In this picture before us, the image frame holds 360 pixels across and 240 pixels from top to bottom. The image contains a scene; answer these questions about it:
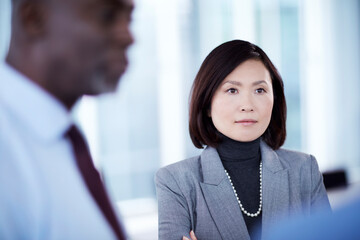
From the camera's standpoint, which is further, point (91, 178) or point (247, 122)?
point (247, 122)

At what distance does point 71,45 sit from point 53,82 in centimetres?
4

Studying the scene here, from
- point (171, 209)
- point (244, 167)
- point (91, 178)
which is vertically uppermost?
point (91, 178)

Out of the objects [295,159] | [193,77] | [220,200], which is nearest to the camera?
[220,200]

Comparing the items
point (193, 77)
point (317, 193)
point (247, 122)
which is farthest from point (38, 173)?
point (193, 77)

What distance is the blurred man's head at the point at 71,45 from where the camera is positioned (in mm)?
393

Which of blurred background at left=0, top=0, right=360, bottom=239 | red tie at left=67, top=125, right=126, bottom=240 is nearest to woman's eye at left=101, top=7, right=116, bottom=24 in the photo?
red tie at left=67, top=125, right=126, bottom=240

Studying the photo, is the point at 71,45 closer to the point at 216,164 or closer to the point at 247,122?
the point at 247,122

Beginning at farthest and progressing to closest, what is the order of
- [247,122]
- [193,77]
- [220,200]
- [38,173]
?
[193,77]
[220,200]
[247,122]
[38,173]

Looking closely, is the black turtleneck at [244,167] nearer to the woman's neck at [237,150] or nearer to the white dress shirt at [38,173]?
the woman's neck at [237,150]

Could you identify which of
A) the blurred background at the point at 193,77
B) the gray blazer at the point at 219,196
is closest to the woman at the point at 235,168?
the gray blazer at the point at 219,196

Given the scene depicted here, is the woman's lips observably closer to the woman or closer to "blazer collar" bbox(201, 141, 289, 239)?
the woman

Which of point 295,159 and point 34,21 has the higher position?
point 34,21

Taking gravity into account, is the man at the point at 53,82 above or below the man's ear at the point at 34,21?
below

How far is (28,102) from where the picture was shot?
0.40 metres
